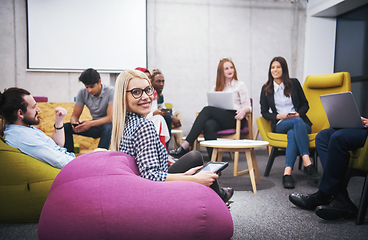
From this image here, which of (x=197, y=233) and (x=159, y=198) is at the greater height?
(x=159, y=198)

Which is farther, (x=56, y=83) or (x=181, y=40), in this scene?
(x=181, y=40)

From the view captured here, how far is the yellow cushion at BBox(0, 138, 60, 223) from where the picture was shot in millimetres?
1473

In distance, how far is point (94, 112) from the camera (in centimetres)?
279

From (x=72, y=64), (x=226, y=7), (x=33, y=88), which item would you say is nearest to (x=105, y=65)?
(x=72, y=64)

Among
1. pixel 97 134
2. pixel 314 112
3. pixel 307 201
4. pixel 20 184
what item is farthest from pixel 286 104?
pixel 20 184

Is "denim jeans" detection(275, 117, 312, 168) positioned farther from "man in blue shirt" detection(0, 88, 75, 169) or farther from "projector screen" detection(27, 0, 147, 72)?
"projector screen" detection(27, 0, 147, 72)

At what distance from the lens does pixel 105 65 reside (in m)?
4.67

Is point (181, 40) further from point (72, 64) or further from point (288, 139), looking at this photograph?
point (288, 139)

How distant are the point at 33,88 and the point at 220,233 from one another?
4599 millimetres

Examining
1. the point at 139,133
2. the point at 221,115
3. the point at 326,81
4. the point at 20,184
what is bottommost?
the point at 20,184

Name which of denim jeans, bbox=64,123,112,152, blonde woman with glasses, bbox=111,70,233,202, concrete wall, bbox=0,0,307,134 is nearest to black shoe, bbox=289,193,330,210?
blonde woman with glasses, bbox=111,70,233,202

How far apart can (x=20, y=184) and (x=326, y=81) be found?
120 inches

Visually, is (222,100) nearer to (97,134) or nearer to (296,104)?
(296,104)

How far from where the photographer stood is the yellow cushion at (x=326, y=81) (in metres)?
2.87
